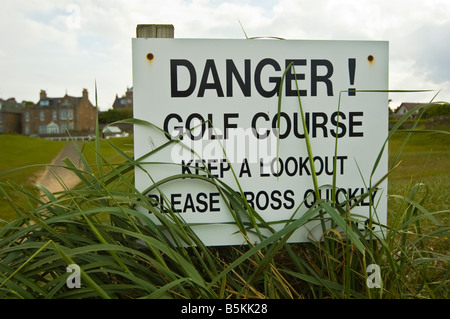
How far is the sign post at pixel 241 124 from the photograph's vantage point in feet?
5.64

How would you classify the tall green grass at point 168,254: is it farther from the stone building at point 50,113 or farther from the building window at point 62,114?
the building window at point 62,114

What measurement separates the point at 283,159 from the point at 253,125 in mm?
232

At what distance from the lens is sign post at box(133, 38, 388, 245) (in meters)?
1.72

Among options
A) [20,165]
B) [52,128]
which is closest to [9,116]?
[52,128]

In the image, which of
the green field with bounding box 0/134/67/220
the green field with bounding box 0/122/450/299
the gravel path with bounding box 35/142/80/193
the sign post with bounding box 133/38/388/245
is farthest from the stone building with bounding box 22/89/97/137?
the green field with bounding box 0/122/450/299

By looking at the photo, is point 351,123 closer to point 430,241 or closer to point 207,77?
point 207,77

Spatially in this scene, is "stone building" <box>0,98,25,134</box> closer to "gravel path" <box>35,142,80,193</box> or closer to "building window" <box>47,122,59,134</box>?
"building window" <box>47,122,59,134</box>

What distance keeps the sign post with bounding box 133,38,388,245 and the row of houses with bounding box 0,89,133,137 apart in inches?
1971

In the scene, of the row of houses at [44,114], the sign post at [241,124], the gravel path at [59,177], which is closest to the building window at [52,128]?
the row of houses at [44,114]

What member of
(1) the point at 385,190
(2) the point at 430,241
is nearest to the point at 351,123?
(1) the point at 385,190

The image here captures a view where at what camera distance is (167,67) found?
1736 mm

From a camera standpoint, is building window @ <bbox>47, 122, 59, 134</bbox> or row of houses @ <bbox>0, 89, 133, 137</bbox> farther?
building window @ <bbox>47, 122, 59, 134</bbox>

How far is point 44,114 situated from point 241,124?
189 ft

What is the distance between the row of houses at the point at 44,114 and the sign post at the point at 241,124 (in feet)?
164
